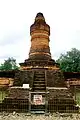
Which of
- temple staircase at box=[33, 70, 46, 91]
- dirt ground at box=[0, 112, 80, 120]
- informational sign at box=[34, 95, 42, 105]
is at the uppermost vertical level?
temple staircase at box=[33, 70, 46, 91]

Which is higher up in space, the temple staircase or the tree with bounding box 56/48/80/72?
the tree with bounding box 56/48/80/72

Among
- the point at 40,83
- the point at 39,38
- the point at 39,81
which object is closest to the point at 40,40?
the point at 39,38

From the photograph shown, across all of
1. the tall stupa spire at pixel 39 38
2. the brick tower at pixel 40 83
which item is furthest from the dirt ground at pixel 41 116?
the tall stupa spire at pixel 39 38

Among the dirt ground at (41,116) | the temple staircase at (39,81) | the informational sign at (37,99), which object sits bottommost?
the dirt ground at (41,116)

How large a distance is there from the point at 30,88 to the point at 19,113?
1.81 m

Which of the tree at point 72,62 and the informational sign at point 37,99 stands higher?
the tree at point 72,62

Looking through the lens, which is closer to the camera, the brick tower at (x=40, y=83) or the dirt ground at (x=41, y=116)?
the dirt ground at (x=41, y=116)

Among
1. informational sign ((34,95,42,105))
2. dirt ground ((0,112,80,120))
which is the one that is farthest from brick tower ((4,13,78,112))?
dirt ground ((0,112,80,120))

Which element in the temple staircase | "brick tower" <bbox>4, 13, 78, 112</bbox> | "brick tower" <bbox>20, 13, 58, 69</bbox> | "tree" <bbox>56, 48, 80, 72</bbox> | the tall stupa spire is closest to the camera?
"brick tower" <bbox>4, 13, 78, 112</bbox>

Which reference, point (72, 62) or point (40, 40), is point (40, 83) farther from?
point (72, 62)

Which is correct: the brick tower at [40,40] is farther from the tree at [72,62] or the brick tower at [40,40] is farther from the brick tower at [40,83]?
the tree at [72,62]

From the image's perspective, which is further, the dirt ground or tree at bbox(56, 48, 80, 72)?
tree at bbox(56, 48, 80, 72)

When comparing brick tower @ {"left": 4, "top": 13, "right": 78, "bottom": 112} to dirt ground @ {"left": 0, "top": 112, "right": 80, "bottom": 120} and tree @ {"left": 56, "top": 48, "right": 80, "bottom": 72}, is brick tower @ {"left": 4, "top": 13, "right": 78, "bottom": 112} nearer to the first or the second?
dirt ground @ {"left": 0, "top": 112, "right": 80, "bottom": 120}

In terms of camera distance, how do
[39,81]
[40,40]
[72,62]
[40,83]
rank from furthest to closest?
[72,62]
[40,40]
[39,81]
[40,83]
